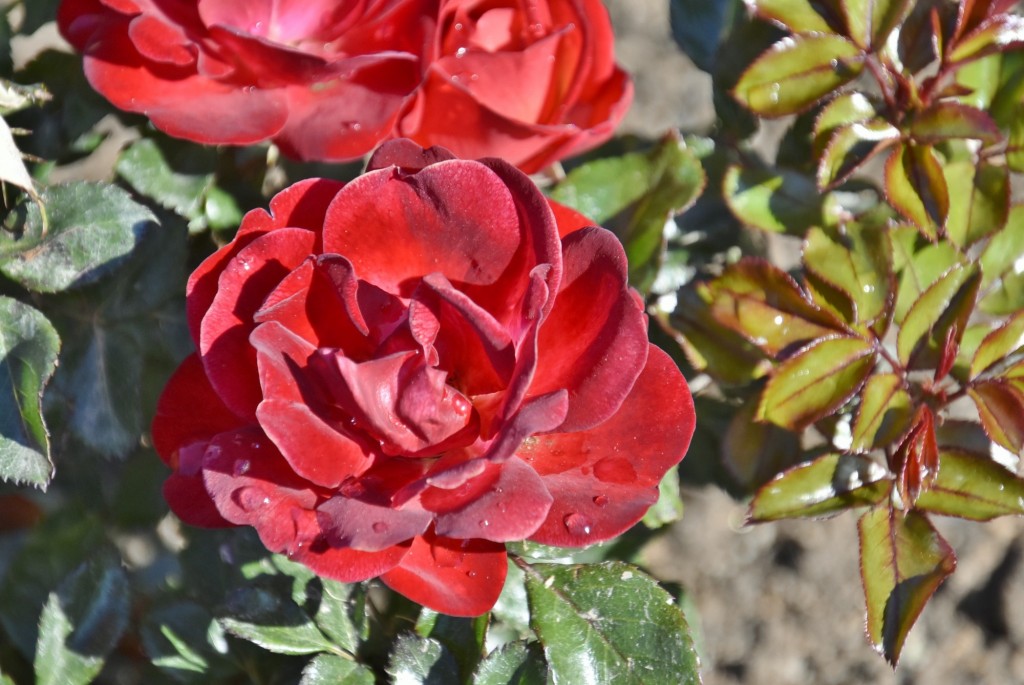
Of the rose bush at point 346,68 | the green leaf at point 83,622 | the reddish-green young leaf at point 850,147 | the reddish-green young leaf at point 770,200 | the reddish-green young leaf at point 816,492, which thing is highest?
the rose bush at point 346,68

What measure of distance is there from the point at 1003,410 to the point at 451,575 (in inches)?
17.0

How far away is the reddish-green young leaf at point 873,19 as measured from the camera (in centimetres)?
78

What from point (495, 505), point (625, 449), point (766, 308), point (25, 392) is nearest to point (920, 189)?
point (766, 308)

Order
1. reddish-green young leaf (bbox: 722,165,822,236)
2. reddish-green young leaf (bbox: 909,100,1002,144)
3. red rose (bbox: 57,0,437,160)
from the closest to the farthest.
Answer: red rose (bbox: 57,0,437,160) < reddish-green young leaf (bbox: 909,100,1002,144) < reddish-green young leaf (bbox: 722,165,822,236)

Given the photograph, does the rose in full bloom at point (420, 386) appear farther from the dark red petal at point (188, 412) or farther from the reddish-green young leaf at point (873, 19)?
the reddish-green young leaf at point (873, 19)

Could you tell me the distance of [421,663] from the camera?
670 millimetres

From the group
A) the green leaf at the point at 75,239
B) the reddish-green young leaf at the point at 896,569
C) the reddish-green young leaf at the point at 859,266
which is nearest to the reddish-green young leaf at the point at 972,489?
the reddish-green young leaf at the point at 896,569

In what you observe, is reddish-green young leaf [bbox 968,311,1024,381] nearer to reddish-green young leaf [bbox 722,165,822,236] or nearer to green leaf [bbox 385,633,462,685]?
reddish-green young leaf [bbox 722,165,822,236]

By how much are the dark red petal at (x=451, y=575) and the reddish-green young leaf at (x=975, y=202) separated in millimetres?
484

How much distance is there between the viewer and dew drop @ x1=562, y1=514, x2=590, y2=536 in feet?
1.86

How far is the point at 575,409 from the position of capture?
555 mm

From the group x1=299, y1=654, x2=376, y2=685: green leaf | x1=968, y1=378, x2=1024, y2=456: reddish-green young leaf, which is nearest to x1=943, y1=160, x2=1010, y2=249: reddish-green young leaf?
x1=968, y1=378, x2=1024, y2=456: reddish-green young leaf

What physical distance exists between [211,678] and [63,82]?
1.76ft

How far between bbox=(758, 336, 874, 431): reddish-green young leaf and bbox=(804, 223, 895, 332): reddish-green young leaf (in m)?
0.04
